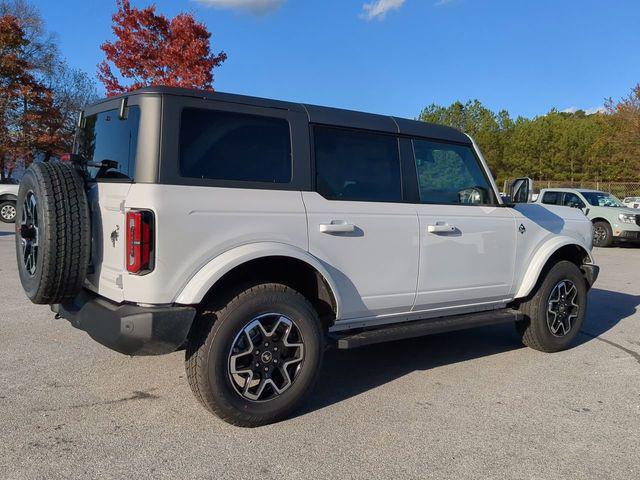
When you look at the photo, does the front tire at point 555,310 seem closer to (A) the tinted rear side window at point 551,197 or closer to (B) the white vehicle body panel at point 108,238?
(B) the white vehicle body panel at point 108,238

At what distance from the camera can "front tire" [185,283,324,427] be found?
10.9ft

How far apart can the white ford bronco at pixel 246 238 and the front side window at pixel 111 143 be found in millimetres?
17

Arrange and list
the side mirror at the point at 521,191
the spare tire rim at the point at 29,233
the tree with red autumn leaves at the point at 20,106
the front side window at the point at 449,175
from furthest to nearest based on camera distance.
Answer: the tree with red autumn leaves at the point at 20,106
the side mirror at the point at 521,191
the front side window at the point at 449,175
the spare tire rim at the point at 29,233

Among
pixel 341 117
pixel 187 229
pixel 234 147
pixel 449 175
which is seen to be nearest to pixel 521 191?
pixel 449 175

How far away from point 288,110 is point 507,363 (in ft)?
9.71

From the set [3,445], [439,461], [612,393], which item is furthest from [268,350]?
[612,393]

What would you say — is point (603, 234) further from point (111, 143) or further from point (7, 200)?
point (7, 200)

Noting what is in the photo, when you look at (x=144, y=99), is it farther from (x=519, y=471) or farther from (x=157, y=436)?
(x=519, y=471)

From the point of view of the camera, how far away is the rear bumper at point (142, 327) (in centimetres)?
312

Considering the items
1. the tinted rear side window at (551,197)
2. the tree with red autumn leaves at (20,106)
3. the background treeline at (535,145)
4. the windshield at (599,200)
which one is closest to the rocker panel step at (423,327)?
the tinted rear side window at (551,197)

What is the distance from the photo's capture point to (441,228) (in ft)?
14.2

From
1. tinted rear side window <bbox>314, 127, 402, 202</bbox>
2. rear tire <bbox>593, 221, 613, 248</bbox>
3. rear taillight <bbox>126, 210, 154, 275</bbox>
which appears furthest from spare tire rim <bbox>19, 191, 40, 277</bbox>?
rear tire <bbox>593, 221, 613, 248</bbox>

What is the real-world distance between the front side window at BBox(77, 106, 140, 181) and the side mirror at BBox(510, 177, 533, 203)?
10.6ft

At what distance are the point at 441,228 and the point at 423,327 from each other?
2.53ft
